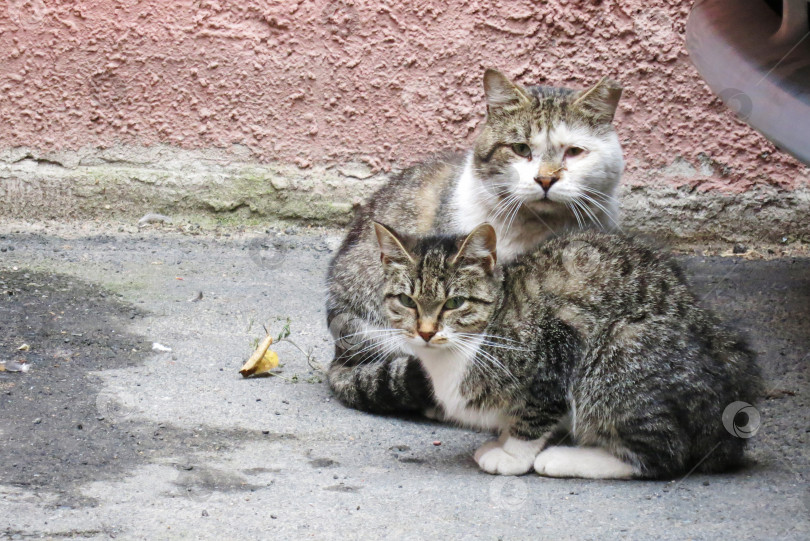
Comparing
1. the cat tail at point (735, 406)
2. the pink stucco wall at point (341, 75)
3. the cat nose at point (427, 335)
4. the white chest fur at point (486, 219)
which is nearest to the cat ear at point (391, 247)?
the cat nose at point (427, 335)

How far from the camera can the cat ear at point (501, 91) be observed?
403cm

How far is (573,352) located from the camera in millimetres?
3125

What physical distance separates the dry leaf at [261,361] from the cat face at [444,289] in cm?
83

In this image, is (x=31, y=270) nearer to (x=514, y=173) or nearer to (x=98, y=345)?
(x=98, y=345)

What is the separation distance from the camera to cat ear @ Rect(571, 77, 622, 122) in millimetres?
3945

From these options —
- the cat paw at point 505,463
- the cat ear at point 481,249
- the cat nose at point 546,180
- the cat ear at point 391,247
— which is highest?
the cat nose at point 546,180

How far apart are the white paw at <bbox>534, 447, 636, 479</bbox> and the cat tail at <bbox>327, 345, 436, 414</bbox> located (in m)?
0.61

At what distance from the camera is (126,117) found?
5840mm

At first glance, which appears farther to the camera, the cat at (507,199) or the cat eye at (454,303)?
the cat at (507,199)

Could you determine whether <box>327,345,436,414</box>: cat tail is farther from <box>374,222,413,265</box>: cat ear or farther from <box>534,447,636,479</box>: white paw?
<box>534,447,636,479</box>: white paw

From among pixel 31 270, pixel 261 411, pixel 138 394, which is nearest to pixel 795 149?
pixel 261 411

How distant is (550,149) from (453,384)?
1.18 metres

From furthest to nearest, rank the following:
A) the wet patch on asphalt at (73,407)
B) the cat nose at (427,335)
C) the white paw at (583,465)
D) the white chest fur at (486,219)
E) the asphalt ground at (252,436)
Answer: the white chest fur at (486,219) < the cat nose at (427,335) < the white paw at (583,465) < the wet patch on asphalt at (73,407) < the asphalt ground at (252,436)

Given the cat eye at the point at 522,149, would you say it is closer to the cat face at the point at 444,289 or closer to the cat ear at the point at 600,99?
the cat ear at the point at 600,99
